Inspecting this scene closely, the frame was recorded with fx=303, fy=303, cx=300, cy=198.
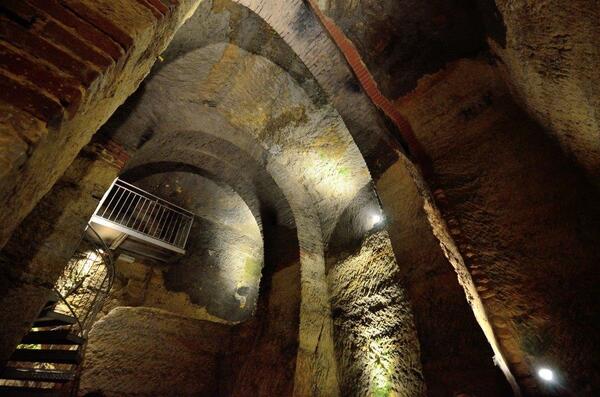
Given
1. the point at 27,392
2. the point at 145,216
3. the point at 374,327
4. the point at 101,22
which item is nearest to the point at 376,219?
the point at 374,327

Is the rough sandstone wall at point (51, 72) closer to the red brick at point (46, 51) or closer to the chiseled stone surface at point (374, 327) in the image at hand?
the red brick at point (46, 51)

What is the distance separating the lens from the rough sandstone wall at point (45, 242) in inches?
110

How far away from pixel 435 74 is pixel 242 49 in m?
2.68

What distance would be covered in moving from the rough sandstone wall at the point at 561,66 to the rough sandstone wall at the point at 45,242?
4253mm

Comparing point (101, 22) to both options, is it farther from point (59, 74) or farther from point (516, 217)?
point (516, 217)

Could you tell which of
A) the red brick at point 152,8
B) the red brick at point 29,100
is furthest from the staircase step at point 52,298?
the red brick at point 152,8

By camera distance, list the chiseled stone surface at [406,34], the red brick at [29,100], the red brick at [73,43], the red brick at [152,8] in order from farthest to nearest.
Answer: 1. the chiseled stone surface at [406,34]
2. the red brick at [152,8]
3. the red brick at [73,43]
4. the red brick at [29,100]

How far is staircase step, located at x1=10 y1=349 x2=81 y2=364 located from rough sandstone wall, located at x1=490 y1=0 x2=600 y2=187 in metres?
5.21

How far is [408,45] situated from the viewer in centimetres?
305

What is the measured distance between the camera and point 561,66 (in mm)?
1829

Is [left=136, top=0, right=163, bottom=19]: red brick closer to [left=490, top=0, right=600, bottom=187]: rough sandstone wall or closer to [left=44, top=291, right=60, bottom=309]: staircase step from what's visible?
[left=490, top=0, right=600, bottom=187]: rough sandstone wall

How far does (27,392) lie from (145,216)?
4.76 m

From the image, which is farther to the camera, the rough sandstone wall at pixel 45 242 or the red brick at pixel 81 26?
the rough sandstone wall at pixel 45 242

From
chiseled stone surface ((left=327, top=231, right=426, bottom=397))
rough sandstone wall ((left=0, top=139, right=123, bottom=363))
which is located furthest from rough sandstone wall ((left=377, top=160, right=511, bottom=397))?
rough sandstone wall ((left=0, top=139, right=123, bottom=363))
